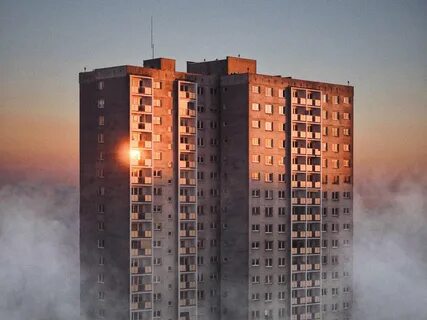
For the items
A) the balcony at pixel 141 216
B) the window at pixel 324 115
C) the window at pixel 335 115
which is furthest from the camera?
the window at pixel 335 115

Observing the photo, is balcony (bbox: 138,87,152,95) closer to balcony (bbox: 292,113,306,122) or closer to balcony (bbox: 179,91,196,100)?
balcony (bbox: 179,91,196,100)

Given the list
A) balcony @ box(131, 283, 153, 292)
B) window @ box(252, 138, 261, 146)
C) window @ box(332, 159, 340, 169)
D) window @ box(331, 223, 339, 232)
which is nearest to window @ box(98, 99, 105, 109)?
window @ box(252, 138, 261, 146)

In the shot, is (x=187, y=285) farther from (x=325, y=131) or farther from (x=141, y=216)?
(x=325, y=131)

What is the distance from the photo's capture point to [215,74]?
44.1 meters

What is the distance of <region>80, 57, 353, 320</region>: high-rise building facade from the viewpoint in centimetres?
4125

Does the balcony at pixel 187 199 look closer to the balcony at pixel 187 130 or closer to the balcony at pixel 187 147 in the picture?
the balcony at pixel 187 147

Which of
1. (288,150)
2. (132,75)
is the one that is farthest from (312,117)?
(132,75)

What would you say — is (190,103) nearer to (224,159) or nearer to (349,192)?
(224,159)

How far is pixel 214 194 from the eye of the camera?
43750mm

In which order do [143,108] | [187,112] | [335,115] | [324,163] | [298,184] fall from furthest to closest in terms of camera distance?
[335,115], [324,163], [298,184], [187,112], [143,108]

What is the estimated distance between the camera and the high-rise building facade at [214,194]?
41.2m

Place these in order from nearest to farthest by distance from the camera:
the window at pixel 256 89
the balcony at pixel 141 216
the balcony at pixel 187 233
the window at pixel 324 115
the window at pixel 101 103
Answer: the balcony at pixel 141 216 → the window at pixel 101 103 → the balcony at pixel 187 233 → the window at pixel 256 89 → the window at pixel 324 115

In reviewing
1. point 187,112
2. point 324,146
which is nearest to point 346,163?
point 324,146

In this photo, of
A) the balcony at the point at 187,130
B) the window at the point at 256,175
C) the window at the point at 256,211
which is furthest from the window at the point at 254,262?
the balcony at the point at 187,130
